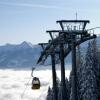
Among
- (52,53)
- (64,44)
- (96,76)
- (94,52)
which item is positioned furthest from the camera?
(94,52)

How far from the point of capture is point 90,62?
2746 inches

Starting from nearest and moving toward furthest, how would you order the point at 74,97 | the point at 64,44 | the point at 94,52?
1. the point at 74,97
2. the point at 64,44
3. the point at 94,52

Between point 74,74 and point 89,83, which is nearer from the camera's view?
point 74,74

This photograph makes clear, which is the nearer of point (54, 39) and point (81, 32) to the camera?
point (81, 32)

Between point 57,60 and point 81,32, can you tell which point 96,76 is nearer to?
point 57,60

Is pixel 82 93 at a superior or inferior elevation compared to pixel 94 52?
inferior

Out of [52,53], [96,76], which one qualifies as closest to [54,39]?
[52,53]

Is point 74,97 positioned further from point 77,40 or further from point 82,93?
point 82,93

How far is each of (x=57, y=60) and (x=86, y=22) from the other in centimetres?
1087

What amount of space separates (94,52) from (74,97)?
4603 centimetres

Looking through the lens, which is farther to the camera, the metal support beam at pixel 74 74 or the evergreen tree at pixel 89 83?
the evergreen tree at pixel 89 83

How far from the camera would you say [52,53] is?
141 ft

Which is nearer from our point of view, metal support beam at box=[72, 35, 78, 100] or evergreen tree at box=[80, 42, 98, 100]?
metal support beam at box=[72, 35, 78, 100]

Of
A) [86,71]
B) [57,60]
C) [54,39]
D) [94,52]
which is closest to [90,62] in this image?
[86,71]
